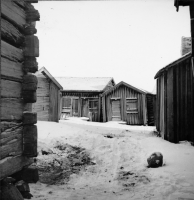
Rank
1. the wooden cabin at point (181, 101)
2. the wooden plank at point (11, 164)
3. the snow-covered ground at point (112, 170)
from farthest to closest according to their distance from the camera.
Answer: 1. the wooden cabin at point (181, 101)
2. the snow-covered ground at point (112, 170)
3. the wooden plank at point (11, 164)

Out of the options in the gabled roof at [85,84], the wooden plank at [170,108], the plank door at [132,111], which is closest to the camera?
the wooden plank at [170,108]

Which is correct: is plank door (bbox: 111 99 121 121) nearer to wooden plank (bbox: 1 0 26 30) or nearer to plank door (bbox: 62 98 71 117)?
plank door (bbox: 62 98 71 117)

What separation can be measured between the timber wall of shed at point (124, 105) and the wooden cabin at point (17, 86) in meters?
16.4

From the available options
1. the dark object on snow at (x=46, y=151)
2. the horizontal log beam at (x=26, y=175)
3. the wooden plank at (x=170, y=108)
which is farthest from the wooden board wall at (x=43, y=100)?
the horizontal log beam at (x=26, y=175)

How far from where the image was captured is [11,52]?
2.86 m

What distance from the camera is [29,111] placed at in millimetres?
3293

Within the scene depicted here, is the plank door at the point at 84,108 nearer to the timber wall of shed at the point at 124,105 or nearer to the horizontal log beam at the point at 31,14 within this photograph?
the timber wall of shed at the point at 124,105

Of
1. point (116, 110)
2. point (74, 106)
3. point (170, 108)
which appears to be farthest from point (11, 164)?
point (74, 106)

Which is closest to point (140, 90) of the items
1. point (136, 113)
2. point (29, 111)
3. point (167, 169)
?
point (136, 113)

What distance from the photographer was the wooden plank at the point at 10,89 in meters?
2.70

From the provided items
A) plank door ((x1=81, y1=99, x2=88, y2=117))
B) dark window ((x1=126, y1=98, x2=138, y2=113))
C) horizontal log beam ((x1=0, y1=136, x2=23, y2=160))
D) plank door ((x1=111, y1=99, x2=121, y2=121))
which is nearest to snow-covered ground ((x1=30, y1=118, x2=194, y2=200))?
horizontal log beam ((x1=0, y1=136, x2=23, y2=160))

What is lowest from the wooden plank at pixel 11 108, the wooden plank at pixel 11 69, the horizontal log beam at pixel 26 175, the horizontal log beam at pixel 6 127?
the horizontal log beam at pixel 26 175

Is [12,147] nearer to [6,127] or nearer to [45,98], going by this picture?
[6,127]

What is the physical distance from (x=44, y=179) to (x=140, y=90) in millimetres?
14983
